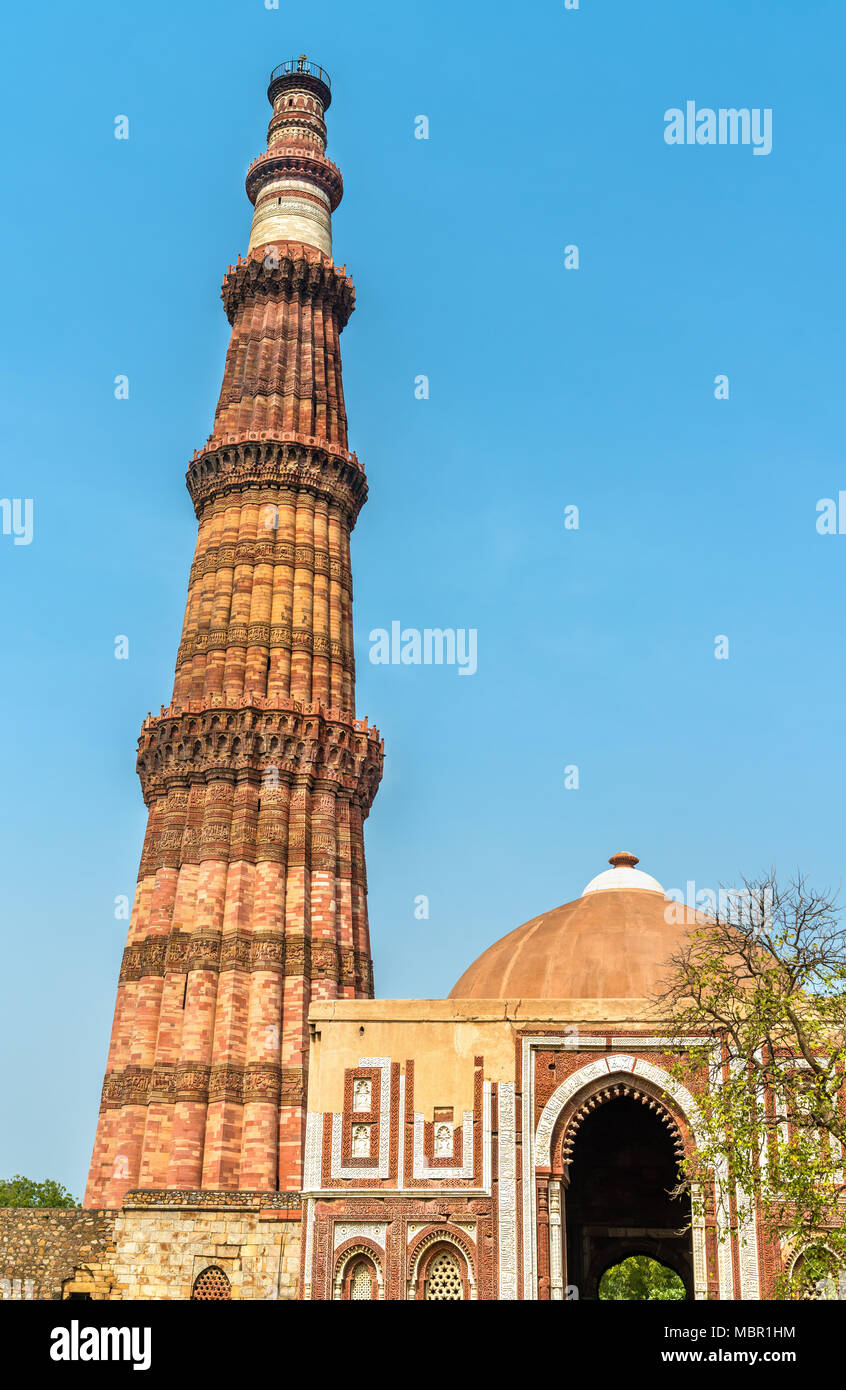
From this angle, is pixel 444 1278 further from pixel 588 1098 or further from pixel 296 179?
pixel 296 179

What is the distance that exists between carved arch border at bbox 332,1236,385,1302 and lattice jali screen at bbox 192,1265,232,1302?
5.63 m

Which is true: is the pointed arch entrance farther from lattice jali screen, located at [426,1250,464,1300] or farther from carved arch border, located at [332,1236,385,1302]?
carved arch border, located at [332,1236,385,1302]

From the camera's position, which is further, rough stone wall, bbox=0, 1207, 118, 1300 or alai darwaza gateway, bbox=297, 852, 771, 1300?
rough stone wall, bbox=0, 1207, 118, 1300

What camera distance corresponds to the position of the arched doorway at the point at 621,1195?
30203 millimetres

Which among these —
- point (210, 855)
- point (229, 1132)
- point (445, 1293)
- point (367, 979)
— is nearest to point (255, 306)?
point (210, 855)

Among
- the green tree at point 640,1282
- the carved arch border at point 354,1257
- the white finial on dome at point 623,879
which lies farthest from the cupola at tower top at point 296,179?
the green tree at point 640,1282

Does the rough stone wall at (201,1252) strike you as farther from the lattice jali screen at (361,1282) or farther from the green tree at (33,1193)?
the green tree at (33,1193)

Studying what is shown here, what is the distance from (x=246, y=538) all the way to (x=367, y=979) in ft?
45.0

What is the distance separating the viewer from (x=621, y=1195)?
1200 inches

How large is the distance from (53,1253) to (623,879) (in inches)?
574

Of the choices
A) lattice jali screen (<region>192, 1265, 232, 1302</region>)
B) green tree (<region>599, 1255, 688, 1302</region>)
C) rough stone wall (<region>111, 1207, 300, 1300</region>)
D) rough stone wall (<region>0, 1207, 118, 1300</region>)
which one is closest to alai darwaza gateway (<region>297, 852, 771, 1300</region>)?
rough stone wall (<region>111, 1207, 300, 1300</region>)

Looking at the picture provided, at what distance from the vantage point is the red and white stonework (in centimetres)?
2442

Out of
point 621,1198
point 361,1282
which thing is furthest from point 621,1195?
point 361,1282
